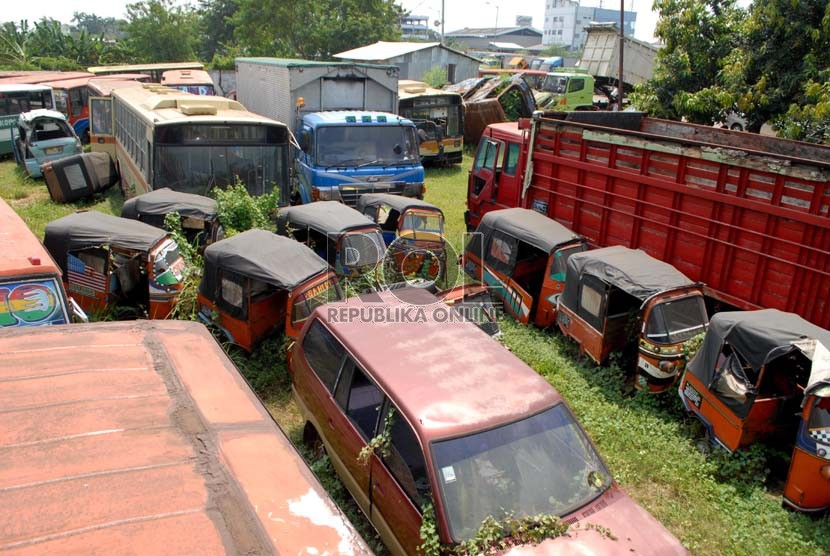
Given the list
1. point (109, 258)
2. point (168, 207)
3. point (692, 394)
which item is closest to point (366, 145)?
point (168, 207)

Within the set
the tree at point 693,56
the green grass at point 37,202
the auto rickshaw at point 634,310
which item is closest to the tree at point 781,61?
the tree at point 693,56

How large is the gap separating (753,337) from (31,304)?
6289mm

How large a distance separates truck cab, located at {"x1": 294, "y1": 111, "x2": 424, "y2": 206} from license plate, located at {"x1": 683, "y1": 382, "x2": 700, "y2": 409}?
22.9ft

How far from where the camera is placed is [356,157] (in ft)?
39.2

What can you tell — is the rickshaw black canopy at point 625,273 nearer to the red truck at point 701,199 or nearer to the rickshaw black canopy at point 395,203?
the red truck at point 701,199

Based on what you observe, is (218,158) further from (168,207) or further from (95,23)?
(95,23)

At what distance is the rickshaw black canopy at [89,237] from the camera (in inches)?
Answer: 284

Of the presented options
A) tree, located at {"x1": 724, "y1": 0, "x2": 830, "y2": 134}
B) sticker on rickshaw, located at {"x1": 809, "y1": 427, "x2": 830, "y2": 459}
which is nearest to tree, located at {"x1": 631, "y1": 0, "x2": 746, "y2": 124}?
tree, located at {"x1": 724, "y1": 0, "x2": 830, "y2": 134}

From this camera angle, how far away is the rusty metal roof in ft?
7.47

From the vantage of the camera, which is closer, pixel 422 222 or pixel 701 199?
pixel 701 199

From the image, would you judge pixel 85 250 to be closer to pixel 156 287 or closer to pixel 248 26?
pixel 156 287

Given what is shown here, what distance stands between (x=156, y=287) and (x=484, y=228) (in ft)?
14.8

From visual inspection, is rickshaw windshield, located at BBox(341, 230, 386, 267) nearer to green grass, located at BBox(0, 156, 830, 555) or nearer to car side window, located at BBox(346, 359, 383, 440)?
green grass, located at BBox(0, 156, 830, 555)

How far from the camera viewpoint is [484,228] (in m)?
9.08
